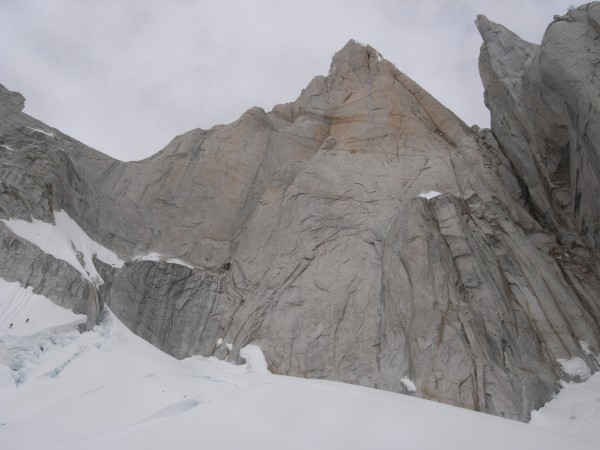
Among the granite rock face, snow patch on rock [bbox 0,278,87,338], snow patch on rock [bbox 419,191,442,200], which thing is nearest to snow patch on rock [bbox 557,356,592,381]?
the granite rock face

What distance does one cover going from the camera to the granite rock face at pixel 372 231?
679 inches

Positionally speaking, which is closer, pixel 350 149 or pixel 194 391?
pixel 194 391

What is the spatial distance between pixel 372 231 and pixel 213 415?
45.1 ft

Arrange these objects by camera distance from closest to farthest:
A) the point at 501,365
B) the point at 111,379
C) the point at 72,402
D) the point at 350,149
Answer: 1. the point at 72,402
2. the point at 111,379
3. the point at 501,365
4. the point at 350,149

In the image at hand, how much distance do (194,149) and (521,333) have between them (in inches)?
877

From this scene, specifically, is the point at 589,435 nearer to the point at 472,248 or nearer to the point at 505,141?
the point at 472,248

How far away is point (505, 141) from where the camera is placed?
26156 mm

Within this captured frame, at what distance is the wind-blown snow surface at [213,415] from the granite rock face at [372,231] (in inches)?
167

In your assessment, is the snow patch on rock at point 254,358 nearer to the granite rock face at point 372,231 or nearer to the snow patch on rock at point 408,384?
the granite rock face at point 372,231

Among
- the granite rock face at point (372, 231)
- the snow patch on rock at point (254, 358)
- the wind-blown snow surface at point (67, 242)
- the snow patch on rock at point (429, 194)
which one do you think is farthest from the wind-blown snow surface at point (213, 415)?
the snow patch on rock at point (429, 194)

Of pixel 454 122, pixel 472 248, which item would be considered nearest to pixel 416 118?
pixel 454 122

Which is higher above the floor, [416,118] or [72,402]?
[416,118]

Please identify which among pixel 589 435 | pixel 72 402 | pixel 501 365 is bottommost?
pixel 72 402

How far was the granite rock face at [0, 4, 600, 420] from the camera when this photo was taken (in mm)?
17234
